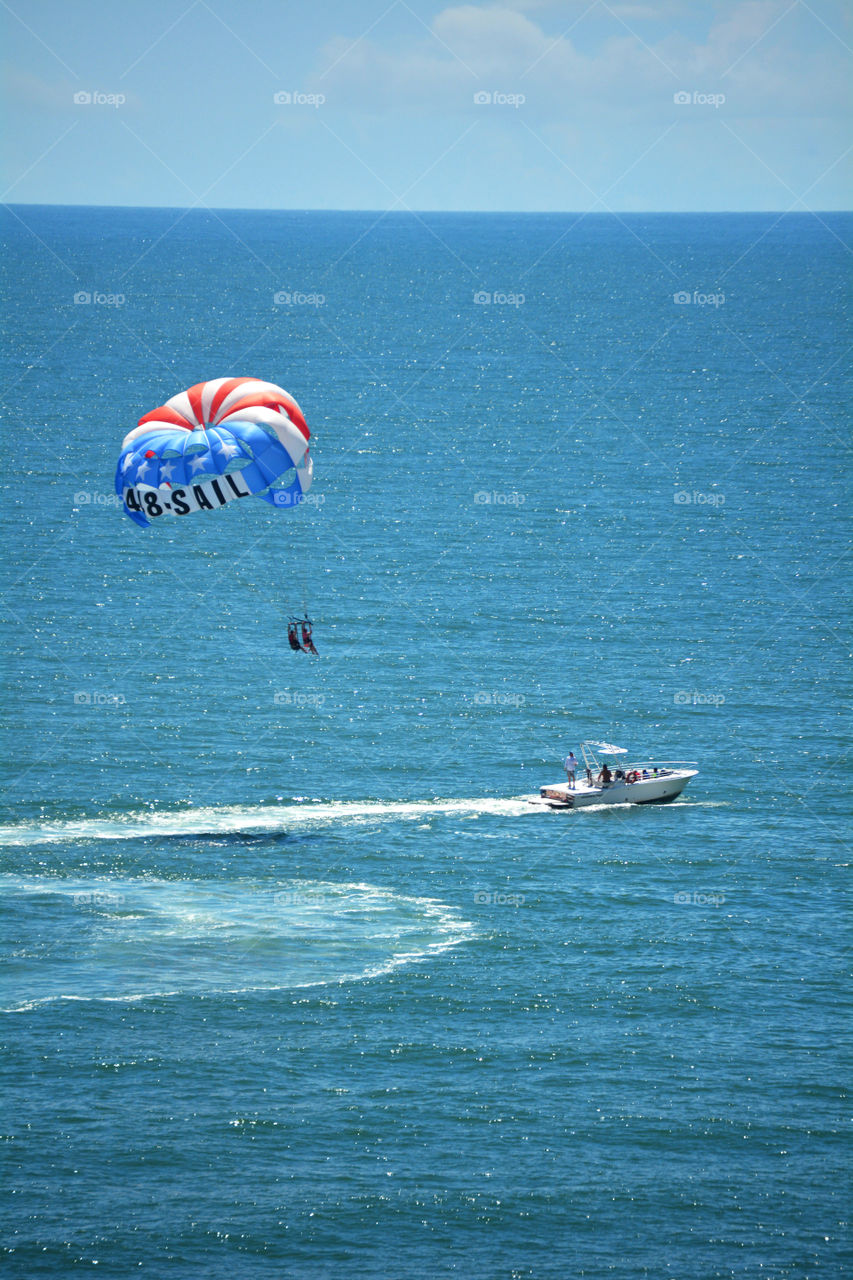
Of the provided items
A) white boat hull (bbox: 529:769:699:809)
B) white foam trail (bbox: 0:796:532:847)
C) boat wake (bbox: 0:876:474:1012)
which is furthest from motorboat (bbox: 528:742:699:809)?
boat wake (bbox: 0:876:474:1012)

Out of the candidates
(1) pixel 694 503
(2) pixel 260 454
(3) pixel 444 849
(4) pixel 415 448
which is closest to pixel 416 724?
(3) pixel 444 849

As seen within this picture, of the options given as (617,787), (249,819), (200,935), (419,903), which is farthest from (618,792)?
(200,935)

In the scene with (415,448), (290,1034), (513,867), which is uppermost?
(415,448)

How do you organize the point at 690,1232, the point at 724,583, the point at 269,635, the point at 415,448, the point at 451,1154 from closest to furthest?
the point at 690,1232 < the point at 451,1154 < the point at 269,635 < the point at 724,583 < the point at 415,448

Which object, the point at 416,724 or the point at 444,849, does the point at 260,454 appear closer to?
the point at 444,849

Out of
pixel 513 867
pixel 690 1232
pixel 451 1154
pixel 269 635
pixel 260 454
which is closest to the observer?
pixel 690 1232

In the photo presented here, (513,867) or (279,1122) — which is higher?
(513,867)

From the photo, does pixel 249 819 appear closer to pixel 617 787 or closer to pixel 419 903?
pixel 419 903
